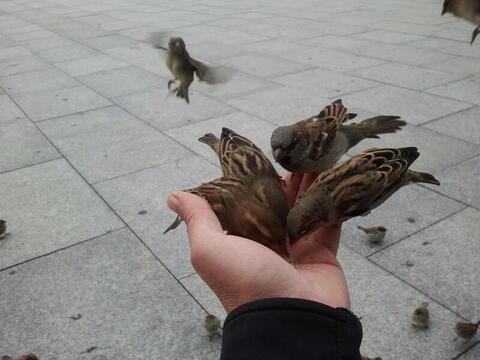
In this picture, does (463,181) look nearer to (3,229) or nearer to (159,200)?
(159,200)

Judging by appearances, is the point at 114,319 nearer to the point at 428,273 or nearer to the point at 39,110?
the point at 428,273

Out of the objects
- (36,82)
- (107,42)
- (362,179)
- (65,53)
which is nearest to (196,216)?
(362,179)

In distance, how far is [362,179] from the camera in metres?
3.23

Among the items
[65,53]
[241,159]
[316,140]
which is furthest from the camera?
[65,53]

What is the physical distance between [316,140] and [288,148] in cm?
33

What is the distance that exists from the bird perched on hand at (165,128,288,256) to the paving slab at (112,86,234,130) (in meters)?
4.81

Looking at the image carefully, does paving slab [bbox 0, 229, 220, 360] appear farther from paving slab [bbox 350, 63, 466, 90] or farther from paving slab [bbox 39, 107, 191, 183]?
paving slab [bbox 350, 63, 466, 90]

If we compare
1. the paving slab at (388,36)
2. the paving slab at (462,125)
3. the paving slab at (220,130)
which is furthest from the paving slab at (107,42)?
the paving slab at (462,125)

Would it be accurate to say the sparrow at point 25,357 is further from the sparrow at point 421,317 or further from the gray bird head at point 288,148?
the sparrow at point 421,317

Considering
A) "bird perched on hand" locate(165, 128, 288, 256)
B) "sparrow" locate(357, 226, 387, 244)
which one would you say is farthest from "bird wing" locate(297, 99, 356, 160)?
"sparrow" locate(357, 226, 387, 244)

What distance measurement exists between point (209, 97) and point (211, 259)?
6948 mm

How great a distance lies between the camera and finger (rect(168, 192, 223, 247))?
2486 mm

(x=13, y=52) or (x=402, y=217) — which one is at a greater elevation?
(x=402, y=217)

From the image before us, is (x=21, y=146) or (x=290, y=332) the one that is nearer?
(x=290, y=332)
